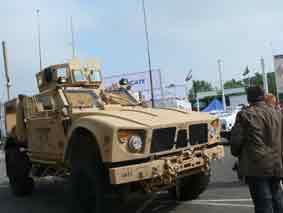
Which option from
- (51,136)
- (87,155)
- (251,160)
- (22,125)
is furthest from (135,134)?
(22,125)

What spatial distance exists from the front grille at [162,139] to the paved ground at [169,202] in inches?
37.7

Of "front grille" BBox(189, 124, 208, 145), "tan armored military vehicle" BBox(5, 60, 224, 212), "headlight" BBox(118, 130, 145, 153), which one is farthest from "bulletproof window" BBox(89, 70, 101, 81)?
"headlight" BBox(118, 130, 145, 153)

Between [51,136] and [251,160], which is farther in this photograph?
Answer: [51,136]

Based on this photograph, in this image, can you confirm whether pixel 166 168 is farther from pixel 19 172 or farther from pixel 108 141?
pixel 19 172

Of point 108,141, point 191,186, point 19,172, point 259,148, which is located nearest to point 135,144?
point 108,141

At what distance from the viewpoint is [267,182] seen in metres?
4.90

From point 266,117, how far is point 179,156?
6.36 feet

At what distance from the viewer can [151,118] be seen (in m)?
6.79

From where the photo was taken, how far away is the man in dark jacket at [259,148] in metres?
4.84

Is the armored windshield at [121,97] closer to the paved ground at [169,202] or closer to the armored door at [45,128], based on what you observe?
the armored door at [45,128]

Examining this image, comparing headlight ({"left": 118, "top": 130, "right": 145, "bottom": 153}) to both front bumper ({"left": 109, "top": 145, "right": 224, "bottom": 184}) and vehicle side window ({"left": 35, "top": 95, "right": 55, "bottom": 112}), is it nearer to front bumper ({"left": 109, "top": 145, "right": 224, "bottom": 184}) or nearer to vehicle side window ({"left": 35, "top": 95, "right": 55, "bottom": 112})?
front bumper ({"left": 109, "top": 145, "right": 224, "bottom": 184})

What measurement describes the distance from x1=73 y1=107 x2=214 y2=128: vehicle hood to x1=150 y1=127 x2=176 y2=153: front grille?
0.09 m

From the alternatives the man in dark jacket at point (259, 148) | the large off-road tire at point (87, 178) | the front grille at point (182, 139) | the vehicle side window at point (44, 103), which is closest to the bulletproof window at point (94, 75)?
the vehicle side window at point (44, 103)

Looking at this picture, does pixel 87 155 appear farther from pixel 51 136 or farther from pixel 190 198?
pixel 190 198
